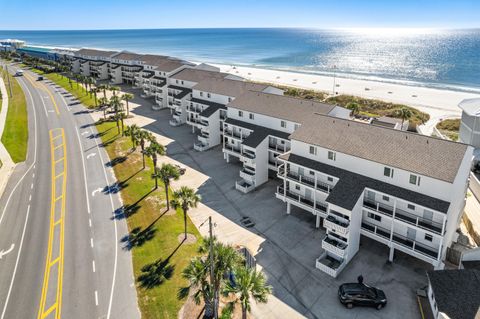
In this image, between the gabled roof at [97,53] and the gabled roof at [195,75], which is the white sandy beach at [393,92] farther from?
the gabled roof at [97,53]

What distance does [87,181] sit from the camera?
5644 cm

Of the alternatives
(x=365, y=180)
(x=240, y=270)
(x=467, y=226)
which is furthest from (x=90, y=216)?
(x=467, y=226)

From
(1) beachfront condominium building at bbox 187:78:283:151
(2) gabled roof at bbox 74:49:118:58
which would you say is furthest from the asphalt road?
(2) gabled roof at bbox 74:49:118:58

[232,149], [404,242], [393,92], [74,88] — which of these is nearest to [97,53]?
[74,88]

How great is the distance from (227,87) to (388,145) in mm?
42742

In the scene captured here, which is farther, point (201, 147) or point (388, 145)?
point (201, 147)

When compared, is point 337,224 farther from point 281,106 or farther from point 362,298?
point 281,106

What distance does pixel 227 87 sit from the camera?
74.5 metres

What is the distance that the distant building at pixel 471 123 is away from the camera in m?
56.6

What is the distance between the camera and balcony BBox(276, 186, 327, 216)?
42.3 m

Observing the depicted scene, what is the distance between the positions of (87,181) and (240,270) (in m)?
38.3

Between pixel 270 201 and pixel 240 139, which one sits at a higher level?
pixel 240 139

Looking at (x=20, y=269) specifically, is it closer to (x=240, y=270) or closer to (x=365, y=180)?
(x=240, y=270)

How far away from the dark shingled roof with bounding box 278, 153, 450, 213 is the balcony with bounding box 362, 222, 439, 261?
13.7 ft
